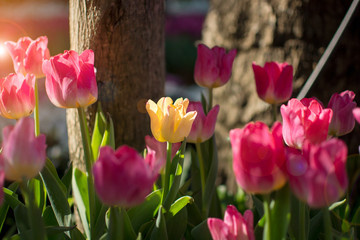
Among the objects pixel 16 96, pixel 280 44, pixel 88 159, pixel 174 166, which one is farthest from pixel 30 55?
pixel 280 44

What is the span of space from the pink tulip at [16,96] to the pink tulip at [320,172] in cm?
48

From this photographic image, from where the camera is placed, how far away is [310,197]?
54 cm

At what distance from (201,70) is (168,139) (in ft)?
1.01

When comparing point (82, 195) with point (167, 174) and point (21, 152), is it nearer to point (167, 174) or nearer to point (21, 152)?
point (167, 174)

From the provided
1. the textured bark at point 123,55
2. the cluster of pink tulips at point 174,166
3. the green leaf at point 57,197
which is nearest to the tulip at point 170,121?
the cluster of pink tulips at point 174,166

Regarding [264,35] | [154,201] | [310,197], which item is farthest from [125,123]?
[264,35]

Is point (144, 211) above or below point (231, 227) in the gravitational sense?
below

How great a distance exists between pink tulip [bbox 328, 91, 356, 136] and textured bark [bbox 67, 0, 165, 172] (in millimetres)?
492

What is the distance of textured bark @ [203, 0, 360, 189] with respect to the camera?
5.45ft

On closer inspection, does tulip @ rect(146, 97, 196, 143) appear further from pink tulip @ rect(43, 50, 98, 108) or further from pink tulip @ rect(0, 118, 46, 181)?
pink tulip @ rect(0, 118, 46, 181)

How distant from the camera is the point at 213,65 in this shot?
1.04m

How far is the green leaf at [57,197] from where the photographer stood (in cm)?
83

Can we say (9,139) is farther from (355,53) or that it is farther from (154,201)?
(355,53)

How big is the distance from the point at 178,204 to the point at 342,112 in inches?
13.0
